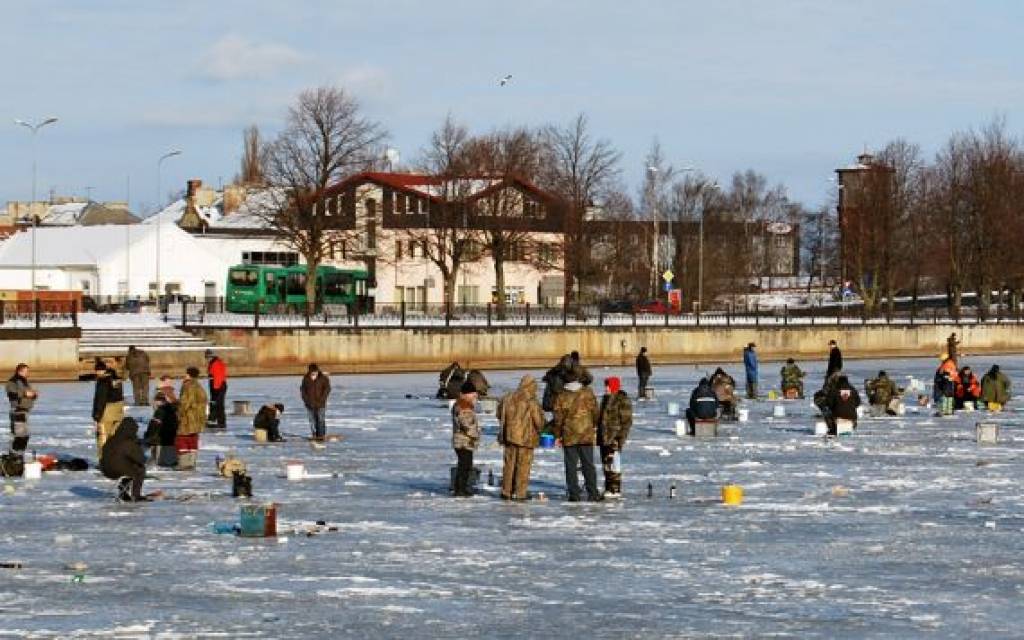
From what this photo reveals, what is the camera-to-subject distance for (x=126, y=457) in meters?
25.9

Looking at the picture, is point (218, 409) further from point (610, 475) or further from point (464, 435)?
point (610, 475)

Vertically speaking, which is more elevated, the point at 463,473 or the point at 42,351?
the point at 42,351

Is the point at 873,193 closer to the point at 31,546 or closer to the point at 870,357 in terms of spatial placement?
the point at 870,357

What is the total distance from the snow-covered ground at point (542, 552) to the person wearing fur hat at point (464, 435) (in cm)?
A: 49

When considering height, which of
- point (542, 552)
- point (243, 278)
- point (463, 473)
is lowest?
point (542, 552)

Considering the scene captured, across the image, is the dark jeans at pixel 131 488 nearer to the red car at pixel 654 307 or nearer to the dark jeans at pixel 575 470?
the dark jeans at pixel 575 470

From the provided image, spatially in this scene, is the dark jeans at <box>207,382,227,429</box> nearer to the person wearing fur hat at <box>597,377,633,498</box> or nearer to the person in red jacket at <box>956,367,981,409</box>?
the person wearing fur hat at <box>597,377,633,498</box>

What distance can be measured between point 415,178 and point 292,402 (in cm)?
6655

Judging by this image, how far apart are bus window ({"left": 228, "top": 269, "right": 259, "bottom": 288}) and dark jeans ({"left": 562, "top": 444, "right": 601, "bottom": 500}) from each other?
239ft

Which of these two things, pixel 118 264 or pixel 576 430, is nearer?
pixel 576 430

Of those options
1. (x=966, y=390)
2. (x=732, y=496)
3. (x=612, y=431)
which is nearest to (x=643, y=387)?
(x=966, y=390)

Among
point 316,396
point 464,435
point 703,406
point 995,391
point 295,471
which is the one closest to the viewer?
point 464,435

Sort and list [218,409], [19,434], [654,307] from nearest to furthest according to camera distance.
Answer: [19,434], [218,409], [654,307]

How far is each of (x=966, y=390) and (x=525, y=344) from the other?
34518 millimetres
